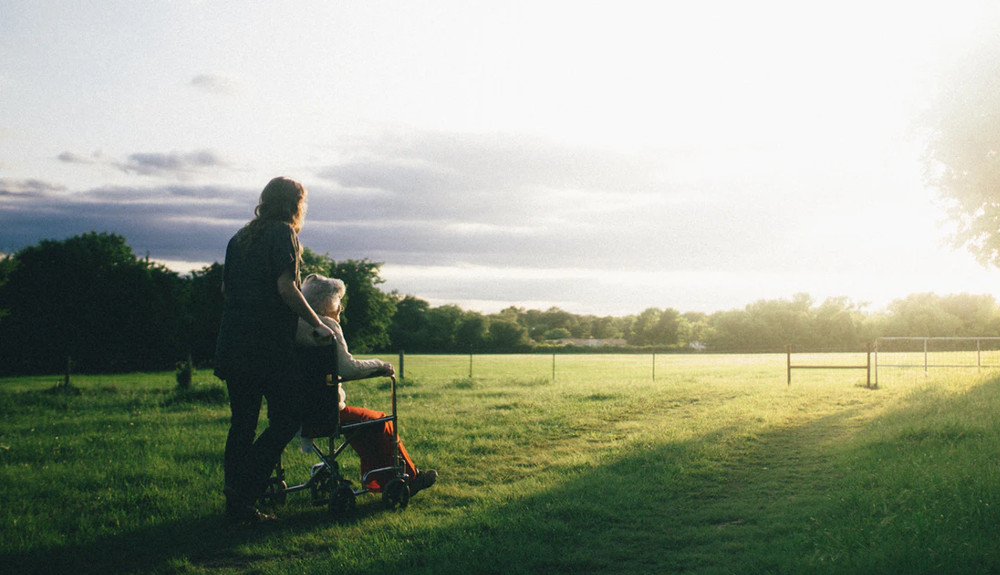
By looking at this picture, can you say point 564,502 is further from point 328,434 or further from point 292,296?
point 292,296

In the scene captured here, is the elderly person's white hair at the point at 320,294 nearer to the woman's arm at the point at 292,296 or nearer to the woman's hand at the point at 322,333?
the woman's hand at the point at 322,333

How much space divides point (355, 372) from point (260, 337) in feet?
2.62

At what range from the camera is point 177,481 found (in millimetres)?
6105

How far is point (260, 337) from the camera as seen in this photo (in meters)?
4.41

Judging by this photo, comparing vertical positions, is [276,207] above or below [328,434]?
above

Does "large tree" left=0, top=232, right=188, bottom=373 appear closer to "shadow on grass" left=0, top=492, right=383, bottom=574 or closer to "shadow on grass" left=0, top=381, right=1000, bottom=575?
"shadow on grass" left=0, top=492, right=383, bottom=574

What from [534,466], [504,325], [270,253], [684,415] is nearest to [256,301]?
[270,253]

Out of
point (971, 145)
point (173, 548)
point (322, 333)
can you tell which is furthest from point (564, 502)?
point (971, 145)

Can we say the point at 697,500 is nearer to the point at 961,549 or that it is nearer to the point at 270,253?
the point at 961,549

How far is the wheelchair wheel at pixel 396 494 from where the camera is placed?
16.5ft

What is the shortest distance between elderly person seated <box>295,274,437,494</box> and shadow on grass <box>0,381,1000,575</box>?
0.27m

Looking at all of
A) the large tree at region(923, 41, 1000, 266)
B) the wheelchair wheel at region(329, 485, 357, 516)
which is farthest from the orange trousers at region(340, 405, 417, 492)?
the large tree at region(923, 41, 1000, 266)

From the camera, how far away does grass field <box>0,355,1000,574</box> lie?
3893mm

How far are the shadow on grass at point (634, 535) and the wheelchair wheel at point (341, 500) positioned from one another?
99mm
